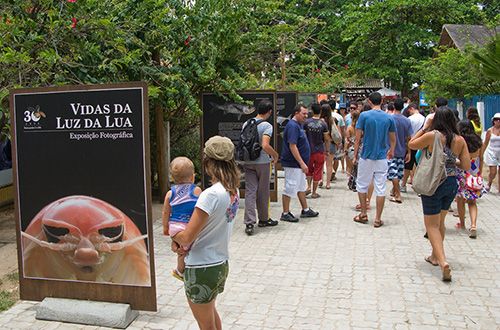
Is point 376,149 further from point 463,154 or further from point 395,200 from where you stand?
point 395,200

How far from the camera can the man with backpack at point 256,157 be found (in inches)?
298

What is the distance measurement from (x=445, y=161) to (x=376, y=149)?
7.43 ft

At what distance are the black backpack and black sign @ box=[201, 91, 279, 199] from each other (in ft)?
5.27

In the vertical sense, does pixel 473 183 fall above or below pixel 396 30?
below

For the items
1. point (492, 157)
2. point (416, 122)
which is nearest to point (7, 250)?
point (416, 122)

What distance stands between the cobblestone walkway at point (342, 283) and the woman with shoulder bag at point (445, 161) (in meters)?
0.48

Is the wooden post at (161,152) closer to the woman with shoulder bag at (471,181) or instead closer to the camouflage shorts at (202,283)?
the woman with shoulder bag at (471,181)

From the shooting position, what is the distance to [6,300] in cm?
517

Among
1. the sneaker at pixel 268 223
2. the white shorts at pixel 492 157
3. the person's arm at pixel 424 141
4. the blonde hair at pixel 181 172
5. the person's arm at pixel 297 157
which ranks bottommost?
the sneaker at pixel 268 223

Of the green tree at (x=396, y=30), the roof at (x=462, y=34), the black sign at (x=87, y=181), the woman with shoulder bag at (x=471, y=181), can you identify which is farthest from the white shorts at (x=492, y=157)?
the green tree at (x=396, y=30)

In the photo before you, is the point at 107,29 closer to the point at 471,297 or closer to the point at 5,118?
the point at 5,118

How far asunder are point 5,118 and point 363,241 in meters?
4.78

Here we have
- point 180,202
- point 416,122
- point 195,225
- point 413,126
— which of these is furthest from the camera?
point 416,122

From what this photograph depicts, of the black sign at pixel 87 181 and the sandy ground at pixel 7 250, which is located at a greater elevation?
the black sign at pixel 87 181
